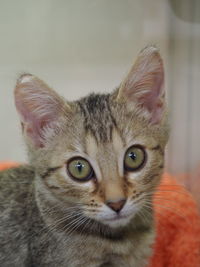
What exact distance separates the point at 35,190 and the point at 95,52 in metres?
0.98

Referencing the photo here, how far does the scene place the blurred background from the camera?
1.89 metres

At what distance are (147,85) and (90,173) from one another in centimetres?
31

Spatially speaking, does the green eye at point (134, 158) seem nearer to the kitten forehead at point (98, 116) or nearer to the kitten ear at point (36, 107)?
the kitten forehead at point (98, 116)

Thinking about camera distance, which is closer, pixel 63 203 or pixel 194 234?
pixel 63 203

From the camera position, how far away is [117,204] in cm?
93

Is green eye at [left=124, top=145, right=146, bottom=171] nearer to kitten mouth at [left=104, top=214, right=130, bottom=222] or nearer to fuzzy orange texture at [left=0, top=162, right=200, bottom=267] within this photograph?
kitten mouth at [left=104, top=214, right=130, bottom=222]

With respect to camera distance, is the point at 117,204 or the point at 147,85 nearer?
the point at 117,204

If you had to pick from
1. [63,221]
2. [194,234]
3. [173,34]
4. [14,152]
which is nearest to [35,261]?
[63,221]

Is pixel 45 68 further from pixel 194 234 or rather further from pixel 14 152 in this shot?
pixel 194 234

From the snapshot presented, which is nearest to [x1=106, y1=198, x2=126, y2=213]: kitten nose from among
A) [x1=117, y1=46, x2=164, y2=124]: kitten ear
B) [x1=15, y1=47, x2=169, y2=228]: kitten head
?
[x1=15, y1=47, x2=169, y2=228]: kitten head

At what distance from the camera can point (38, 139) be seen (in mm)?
1130

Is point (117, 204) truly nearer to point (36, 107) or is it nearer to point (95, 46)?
point (36, 107)

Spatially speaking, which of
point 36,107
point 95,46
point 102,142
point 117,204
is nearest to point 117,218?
point 117,204

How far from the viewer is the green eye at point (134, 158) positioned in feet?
3.32
